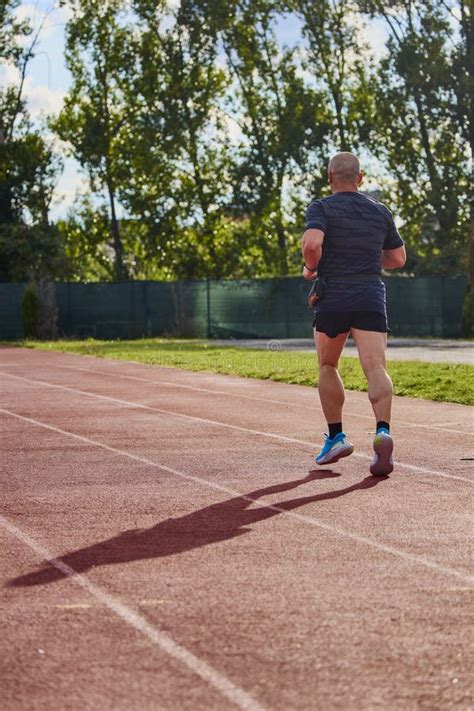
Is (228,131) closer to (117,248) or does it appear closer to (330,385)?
(117,248)

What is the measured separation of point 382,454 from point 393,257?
1434 mm

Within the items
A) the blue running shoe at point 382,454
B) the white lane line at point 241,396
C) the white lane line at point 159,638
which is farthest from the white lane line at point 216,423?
the white lane line at point 159,638

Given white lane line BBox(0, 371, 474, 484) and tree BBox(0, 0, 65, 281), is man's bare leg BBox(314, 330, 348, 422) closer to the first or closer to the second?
white lane line BBox(0, 371, 474, 484)

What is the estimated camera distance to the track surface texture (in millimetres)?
4055

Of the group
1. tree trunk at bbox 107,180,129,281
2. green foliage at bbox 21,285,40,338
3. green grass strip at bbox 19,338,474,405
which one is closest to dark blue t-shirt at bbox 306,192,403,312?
green grass strip at bbox 19,338,474,405

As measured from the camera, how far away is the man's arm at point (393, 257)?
29.3ft

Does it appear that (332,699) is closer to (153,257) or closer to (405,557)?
(405,557)

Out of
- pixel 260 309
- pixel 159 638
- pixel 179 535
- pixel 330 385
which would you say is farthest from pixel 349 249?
pixel 260 309

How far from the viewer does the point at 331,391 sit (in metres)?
8.87

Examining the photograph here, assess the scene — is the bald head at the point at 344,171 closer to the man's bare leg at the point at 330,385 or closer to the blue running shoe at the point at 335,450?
the man's bare leg at the point at 330,385

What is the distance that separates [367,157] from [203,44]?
7.52 meters

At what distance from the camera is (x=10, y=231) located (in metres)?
47.0

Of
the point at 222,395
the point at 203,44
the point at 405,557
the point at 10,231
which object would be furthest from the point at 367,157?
the point at 405,557

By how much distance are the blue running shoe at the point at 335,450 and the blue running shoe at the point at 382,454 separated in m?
0.34
